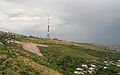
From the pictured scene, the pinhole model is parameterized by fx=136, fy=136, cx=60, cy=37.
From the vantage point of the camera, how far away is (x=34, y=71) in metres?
26.4

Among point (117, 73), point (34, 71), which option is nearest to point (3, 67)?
point (34, 71)

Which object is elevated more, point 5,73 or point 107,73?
point 5,73

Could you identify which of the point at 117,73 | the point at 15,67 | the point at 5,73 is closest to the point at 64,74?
the point at 15,67

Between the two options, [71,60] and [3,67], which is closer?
[3,67]

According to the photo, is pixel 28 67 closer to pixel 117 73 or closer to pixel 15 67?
pixel 15 67

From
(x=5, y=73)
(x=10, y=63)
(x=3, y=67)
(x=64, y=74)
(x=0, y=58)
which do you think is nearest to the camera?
(x=5, y=73)

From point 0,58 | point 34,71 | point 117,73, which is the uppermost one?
point 0,58

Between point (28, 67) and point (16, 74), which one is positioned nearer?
point (16, 74)

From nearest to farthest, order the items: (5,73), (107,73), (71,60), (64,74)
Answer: (5,73)
(64,74)
(107,73)
(71,60)

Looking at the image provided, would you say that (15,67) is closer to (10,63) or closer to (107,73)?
(10,63)

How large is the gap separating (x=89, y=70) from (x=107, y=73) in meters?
5.76

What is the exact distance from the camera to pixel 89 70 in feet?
148

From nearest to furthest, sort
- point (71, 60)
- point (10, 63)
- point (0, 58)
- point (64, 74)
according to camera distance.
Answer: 1. point (10, 63)
2. point (0, 58)
3. point (64, 74)
4. point (71, 60)

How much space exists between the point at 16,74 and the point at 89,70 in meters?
28.1
